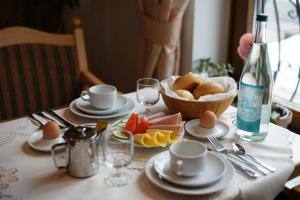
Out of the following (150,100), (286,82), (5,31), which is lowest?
(286,82)

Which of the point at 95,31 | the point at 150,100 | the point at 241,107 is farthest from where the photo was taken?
the point at 95,31

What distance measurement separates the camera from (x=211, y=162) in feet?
3.11

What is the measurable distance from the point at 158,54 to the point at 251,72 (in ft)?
2.70

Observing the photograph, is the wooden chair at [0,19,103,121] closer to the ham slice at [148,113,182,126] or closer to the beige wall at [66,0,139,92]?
the beige wall at [66,0,139,92]

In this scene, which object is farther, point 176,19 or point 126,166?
point 176,19

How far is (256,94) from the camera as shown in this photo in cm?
107

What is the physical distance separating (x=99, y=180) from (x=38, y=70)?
1033mm

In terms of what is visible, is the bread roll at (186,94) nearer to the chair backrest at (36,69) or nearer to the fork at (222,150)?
the fork at (222,150)

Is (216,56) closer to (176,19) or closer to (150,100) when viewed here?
(176,19)

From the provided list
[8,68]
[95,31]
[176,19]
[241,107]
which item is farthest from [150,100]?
[95,31]

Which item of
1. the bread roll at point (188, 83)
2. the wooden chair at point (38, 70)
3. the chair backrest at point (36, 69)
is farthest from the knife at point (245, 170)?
the chair backrest at point (36, 69)

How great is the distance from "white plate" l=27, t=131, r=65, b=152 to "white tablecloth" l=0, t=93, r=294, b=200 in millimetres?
14

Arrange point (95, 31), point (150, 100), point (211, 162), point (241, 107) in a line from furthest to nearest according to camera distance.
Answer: point (95, 31) → point (150, 100) → point (241, 107) → point (211, 162)

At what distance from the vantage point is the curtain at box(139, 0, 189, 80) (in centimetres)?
179
